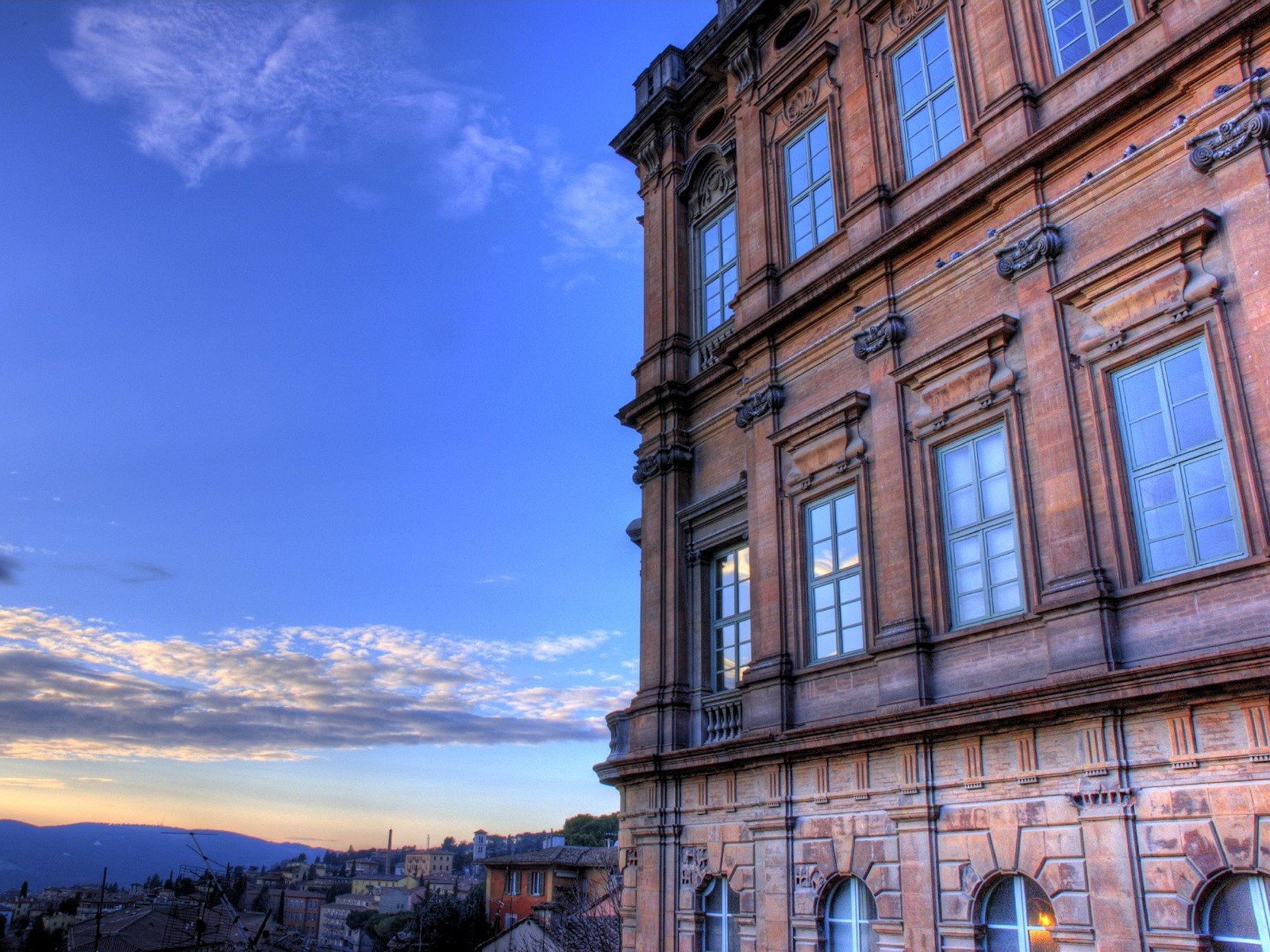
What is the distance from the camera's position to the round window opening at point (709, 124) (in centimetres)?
2012

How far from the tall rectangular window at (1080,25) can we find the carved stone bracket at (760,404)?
5.70m

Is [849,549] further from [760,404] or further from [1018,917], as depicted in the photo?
[1018,917]

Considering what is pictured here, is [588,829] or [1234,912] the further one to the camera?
[588,829]

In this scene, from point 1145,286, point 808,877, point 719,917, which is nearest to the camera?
point 1145,286

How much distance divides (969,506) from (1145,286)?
320cm

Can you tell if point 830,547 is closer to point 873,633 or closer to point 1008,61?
point 873,633

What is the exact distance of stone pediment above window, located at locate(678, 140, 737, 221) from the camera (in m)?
19.4

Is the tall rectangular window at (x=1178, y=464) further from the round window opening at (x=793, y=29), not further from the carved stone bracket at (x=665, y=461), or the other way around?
the round window opening at (x=793, y=29)

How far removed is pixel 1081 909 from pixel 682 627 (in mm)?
8361

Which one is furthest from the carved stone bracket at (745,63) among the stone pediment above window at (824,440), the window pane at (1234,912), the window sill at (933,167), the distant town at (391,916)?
the distant town at (391,916)

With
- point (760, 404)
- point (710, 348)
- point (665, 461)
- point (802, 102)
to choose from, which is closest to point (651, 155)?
point (802, 102)

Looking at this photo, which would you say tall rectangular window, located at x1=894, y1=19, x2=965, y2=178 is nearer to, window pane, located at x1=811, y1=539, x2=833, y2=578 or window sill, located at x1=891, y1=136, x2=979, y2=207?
window sill, located at x1=891, y1=136, x2=979, y2=207

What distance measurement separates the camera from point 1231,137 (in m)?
10.4

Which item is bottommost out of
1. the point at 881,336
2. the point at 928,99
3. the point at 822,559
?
the point at 822,559
